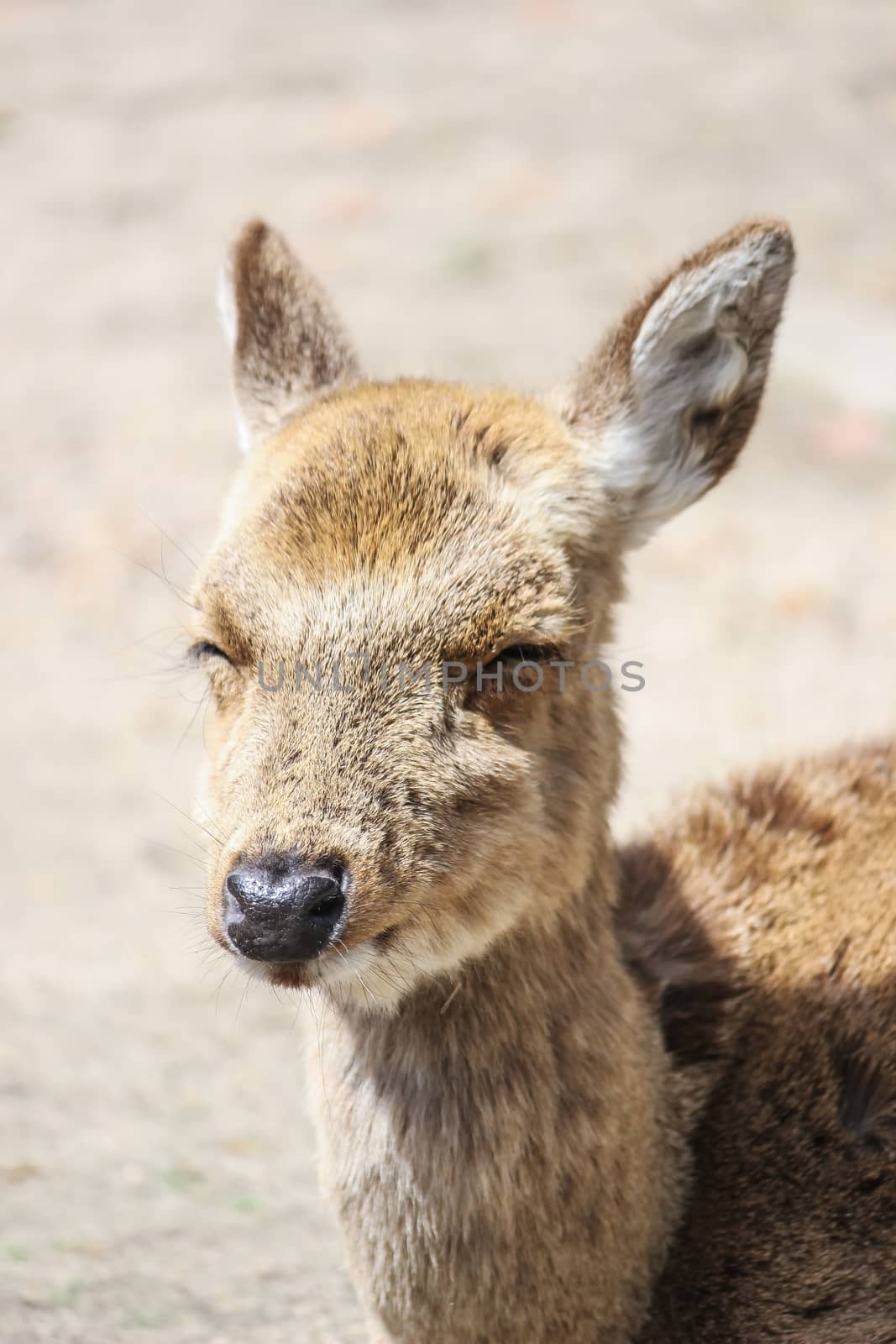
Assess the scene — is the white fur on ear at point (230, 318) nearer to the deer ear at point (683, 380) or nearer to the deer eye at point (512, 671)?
the deer ear at point (683, 380)

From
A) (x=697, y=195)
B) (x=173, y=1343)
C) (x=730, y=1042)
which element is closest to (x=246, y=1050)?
(x=173, y=1343)

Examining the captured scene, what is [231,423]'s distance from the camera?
9.57 meters

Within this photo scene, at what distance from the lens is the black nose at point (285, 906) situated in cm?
271

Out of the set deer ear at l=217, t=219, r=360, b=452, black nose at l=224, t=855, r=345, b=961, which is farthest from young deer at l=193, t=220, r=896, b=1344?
deer ear at l=217, t=219, r=360, b=452

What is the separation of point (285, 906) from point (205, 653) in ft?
2.76

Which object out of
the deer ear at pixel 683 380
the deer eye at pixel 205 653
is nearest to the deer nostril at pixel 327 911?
the deer eye at pixel 205 653

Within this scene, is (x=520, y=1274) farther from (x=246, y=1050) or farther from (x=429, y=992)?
(x=246, y=1050)

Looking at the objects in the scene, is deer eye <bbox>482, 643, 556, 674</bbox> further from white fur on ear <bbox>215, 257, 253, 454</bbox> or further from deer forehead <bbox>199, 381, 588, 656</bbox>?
white fur on ear <bbox>215, 257, 253, 454</bbox>

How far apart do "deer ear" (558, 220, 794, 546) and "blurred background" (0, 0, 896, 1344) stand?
4.00 feet

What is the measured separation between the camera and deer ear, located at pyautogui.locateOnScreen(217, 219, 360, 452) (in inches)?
160

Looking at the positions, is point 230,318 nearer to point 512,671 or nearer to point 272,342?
point 272,342

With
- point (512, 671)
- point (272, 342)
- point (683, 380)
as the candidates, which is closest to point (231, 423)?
point (272, 342)

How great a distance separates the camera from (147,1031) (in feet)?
19.3

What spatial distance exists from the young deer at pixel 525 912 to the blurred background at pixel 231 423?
1.17ft
